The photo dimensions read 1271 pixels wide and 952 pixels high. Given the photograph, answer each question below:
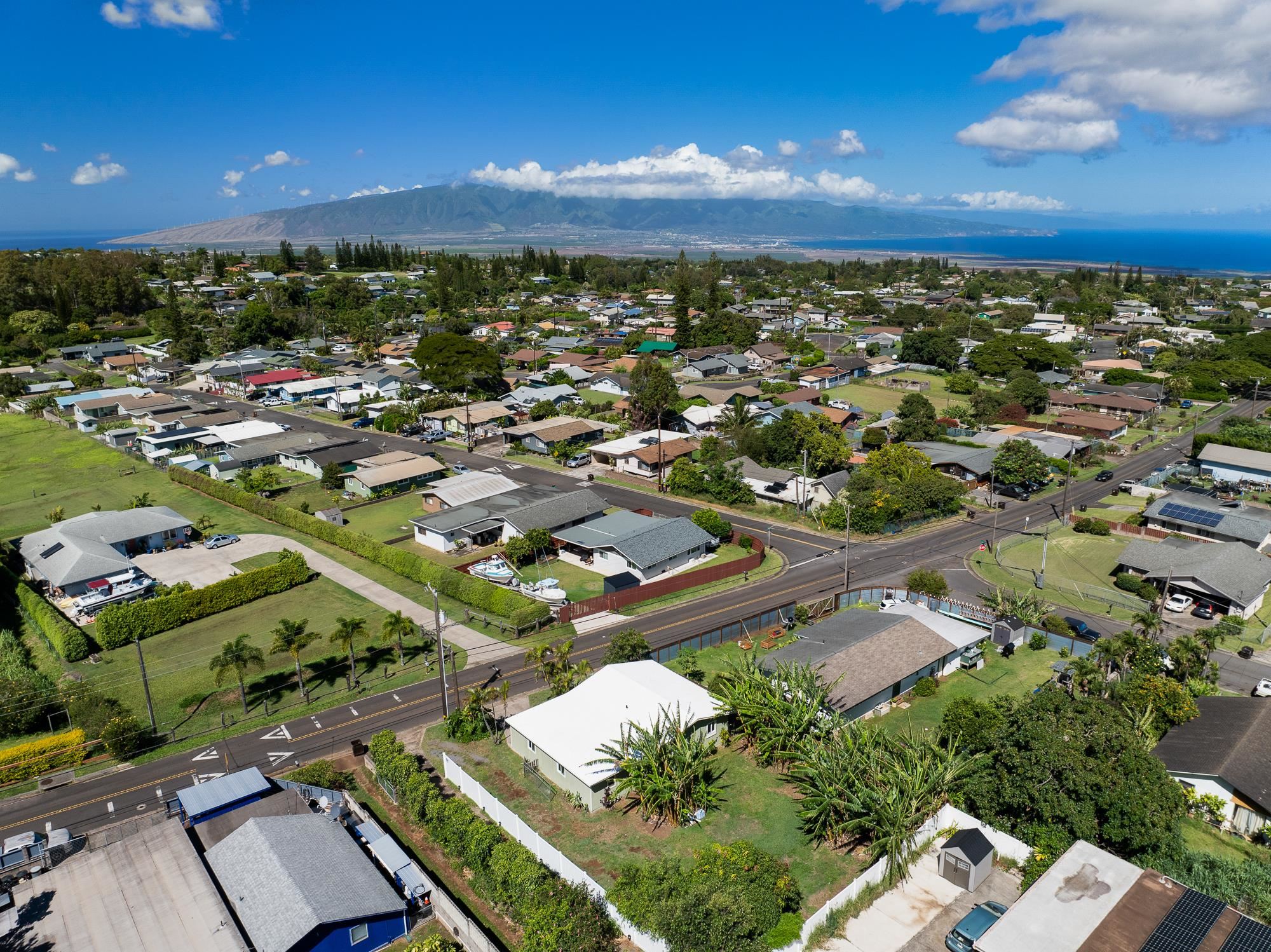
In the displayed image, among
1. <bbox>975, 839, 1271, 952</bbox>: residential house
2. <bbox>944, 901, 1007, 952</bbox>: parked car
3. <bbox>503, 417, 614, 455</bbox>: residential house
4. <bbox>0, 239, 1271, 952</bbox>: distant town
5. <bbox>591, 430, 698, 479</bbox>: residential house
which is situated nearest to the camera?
<bbox>975, 839, 1271, 952</bbox>: residential house

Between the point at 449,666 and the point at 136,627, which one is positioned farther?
the point at 136,627

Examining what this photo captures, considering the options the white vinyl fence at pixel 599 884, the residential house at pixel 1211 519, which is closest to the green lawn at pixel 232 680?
the white vinyl fence at pixel 599 884

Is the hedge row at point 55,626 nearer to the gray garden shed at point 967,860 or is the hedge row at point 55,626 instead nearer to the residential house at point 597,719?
the residential house at point 597,719

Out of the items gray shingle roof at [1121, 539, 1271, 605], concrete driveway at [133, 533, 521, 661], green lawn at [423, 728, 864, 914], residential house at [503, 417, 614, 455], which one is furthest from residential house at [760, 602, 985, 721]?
residential house at [503, 417, 614, 455]

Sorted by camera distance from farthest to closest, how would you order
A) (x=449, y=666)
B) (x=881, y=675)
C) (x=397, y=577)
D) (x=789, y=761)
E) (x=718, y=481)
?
(x=718, y=481)
(x=397, y=577)
(x=449, y=666)
(x=881, y=675)
(x=789, y=761)

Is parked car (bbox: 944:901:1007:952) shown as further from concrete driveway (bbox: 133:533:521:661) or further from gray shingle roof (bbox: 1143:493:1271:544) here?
gray shingle roof (bbox: 1143:493:1271:544)

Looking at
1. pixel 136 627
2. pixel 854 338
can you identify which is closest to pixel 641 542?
pixel 136 627

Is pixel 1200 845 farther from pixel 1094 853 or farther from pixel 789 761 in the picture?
pixel 789 761
